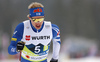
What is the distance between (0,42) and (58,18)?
25.6 feet

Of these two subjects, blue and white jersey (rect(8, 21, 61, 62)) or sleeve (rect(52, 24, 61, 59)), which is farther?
sleeve (rect(52, 24, 61, 59))

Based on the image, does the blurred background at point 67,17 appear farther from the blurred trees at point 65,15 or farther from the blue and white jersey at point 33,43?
the blue and white jersey at point 33,43

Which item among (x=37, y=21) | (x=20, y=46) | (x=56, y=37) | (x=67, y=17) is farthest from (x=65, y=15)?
(x=20, y=46)

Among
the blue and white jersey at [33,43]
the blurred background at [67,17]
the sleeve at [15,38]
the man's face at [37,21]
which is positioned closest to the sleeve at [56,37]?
the blue and white jersey at [33,43]

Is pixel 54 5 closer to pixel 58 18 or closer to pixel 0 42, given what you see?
pixel 58 18

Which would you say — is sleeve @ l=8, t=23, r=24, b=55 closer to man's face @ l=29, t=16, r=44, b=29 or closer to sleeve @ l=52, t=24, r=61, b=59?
man's face @ l=29, t=16, r=44, b=29

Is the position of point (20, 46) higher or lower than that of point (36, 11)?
lower

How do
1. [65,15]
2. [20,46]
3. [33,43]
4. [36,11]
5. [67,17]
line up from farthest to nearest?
[65,15] → [67,17] → [33,43] → [36,11] → [20,46]

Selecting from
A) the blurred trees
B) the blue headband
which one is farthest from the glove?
the blurred trees

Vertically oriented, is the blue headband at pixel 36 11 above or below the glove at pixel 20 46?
above

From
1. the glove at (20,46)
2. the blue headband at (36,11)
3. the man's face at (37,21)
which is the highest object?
the blue headband at (36,11)

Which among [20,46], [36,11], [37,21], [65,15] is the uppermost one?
[65,15]

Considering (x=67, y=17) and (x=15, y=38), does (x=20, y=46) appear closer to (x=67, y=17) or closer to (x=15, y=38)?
(x=15, y=38)

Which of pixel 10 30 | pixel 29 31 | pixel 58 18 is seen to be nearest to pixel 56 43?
pixel 29 31
